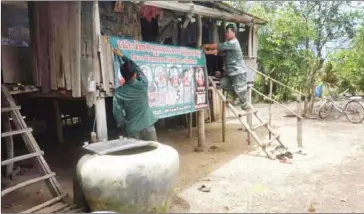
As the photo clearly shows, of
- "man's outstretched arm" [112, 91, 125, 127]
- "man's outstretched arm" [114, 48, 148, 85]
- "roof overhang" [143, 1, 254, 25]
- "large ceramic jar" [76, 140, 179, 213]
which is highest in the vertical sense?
"roof overhang" [143, 1, 254, 25]

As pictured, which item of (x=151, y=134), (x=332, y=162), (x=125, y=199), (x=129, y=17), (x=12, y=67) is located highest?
(x=129, y=17)

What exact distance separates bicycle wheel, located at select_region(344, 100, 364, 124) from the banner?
22.8ft

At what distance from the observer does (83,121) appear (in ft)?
37.9

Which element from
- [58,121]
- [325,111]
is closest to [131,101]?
[58,121]

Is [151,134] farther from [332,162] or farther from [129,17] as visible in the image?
[332,162]

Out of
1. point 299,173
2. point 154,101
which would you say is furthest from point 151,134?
point 299,173

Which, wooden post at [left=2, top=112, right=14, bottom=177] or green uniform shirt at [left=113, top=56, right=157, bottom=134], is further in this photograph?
wooden post at [left=2, top=112, right=14, bottom=177]

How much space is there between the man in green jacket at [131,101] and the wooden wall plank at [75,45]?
0.60 m

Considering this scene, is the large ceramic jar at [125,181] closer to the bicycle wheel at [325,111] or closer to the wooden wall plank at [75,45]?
the wooden wall plank at [75,45]

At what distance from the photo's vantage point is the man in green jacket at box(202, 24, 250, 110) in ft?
26.6

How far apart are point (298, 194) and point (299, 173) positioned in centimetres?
123

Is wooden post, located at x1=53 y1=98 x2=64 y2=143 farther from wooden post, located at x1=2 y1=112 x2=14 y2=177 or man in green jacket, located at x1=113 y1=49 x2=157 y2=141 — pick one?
man in green jacket, located at x1=113 y1=49 x2=157 y2=141

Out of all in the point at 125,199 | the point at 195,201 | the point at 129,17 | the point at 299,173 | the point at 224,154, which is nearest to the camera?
the point at 125,199

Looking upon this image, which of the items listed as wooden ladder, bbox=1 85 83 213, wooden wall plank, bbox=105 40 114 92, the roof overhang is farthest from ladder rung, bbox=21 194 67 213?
the roof overhang
